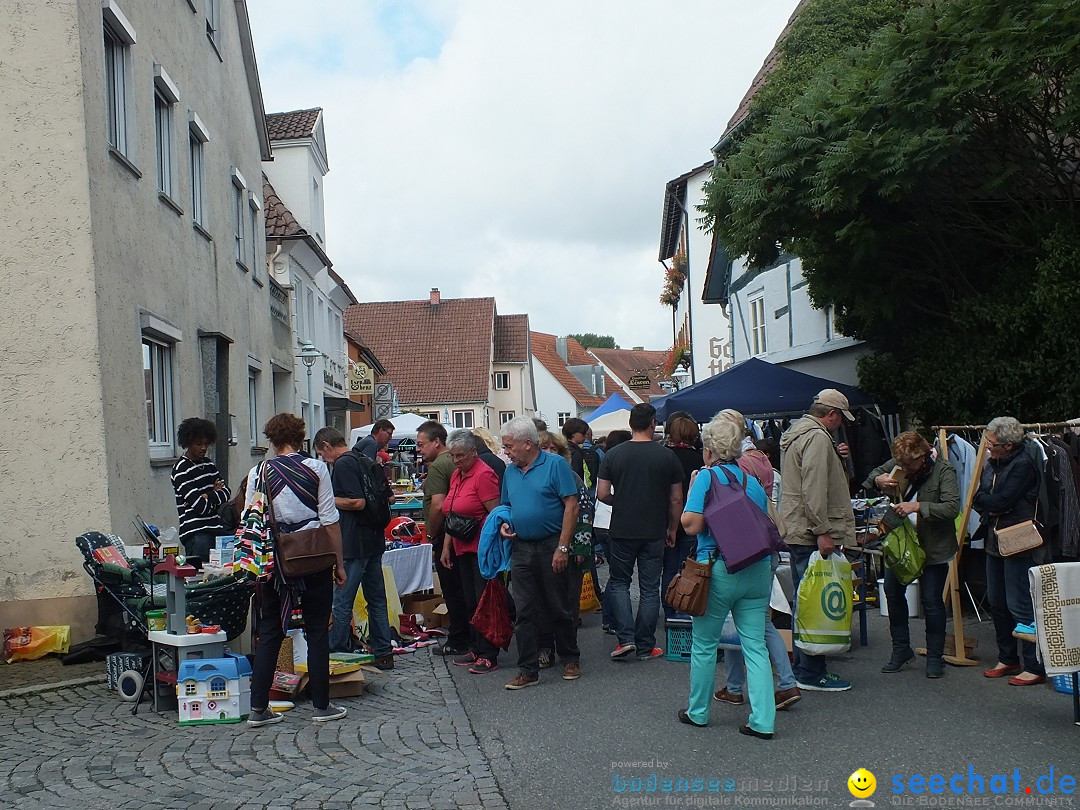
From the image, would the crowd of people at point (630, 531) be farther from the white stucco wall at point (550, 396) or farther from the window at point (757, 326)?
the white stucco wall at point (550, 396)

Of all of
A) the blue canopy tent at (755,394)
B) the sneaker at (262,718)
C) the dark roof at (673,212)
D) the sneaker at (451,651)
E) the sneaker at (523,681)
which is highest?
the dark roof at (673,212)

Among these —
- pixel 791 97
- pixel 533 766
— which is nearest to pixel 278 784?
pixel 533 766

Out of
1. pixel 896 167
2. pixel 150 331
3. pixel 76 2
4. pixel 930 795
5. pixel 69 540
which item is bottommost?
pixel 930 795

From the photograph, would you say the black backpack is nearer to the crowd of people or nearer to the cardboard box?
the crowd of people

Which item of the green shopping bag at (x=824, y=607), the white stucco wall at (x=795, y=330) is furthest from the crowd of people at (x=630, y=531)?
the white stucco wall at (x=795, y=330)

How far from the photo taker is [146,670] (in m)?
7.79

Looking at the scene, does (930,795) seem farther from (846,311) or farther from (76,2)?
(846,311)

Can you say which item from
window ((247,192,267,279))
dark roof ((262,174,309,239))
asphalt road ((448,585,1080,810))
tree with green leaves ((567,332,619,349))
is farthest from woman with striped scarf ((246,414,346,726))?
tree with green leaves ((567,332,619,349))

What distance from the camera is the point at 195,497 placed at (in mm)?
8922

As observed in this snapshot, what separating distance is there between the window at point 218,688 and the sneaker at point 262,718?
0.86 feet

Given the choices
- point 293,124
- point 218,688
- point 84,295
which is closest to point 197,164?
point 84,295

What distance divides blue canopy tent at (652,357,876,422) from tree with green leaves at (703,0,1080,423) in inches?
54.0

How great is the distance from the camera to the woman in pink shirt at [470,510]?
28.9 feet

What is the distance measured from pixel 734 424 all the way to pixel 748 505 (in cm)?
60
